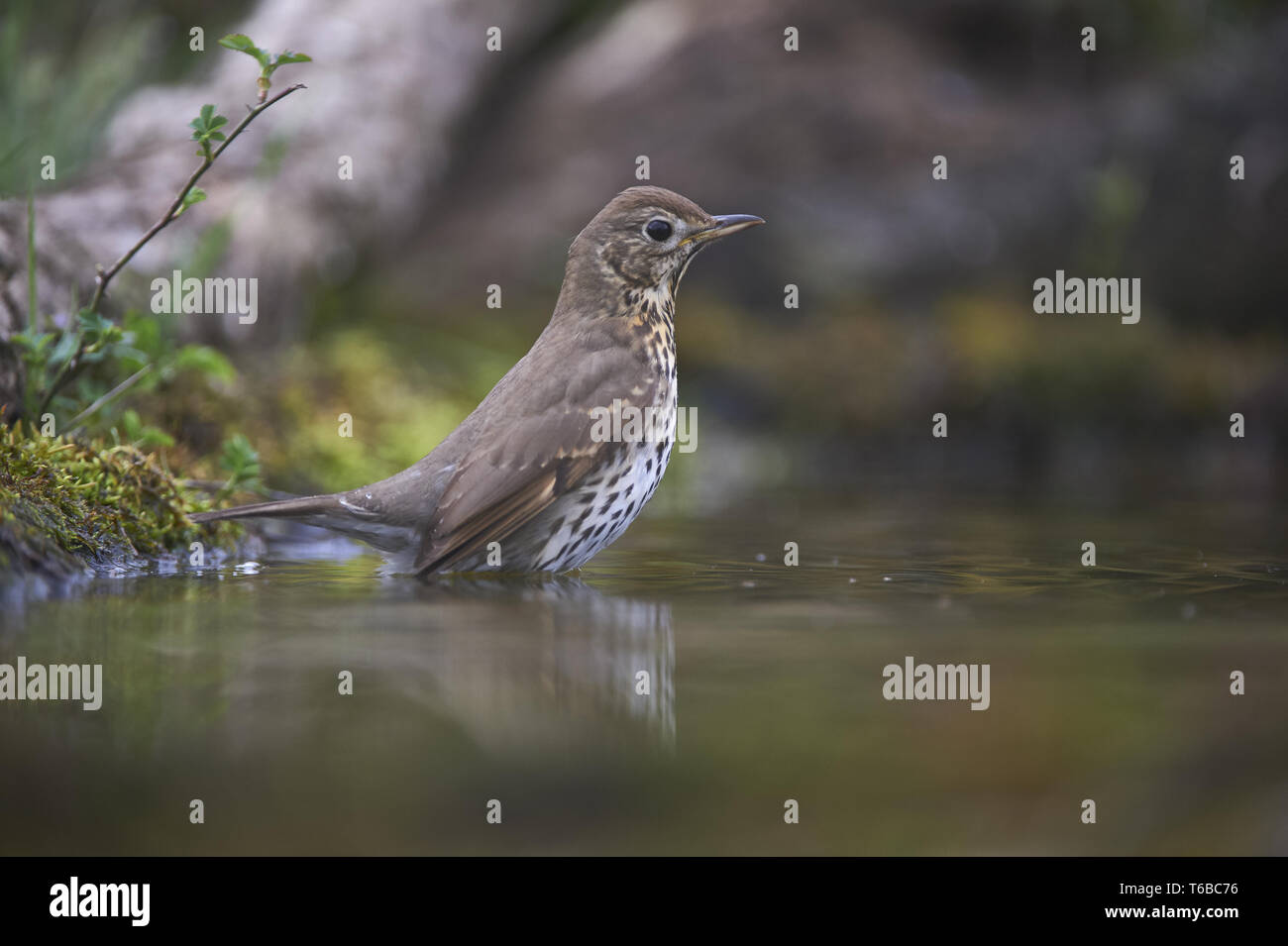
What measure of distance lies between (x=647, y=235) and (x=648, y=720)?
3205mm

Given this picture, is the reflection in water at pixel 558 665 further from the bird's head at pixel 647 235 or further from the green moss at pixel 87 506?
the bird's head at pixel 647 235

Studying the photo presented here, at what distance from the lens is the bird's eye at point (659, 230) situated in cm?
587

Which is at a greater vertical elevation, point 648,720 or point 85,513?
point 85,513

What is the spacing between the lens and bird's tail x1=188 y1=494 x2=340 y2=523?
472 cm

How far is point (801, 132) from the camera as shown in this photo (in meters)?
12.8

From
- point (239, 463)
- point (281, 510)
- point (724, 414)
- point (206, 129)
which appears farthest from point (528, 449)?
point (724, 414)

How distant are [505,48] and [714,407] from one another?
3843 millimetres

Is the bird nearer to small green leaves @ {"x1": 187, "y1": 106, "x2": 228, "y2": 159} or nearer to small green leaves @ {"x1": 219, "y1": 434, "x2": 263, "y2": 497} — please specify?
small green leaves @ {"x1": 219, "y1": 434, "x2": 263, "y2": 497}

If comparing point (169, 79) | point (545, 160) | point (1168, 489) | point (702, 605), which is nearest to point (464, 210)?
point (545, 160)

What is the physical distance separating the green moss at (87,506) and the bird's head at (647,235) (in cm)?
198

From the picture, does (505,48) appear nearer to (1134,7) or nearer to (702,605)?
(1134,7)

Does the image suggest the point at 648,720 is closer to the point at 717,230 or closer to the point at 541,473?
the point at 541,473

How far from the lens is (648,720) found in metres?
3.07

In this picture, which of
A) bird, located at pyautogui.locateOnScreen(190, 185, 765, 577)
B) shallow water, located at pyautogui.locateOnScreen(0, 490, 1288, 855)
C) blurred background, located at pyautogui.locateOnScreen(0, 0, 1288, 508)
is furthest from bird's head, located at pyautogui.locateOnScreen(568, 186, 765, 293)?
blurred background, located at pyautogui.locateOnScreen(0, 0, 1288, 508)
